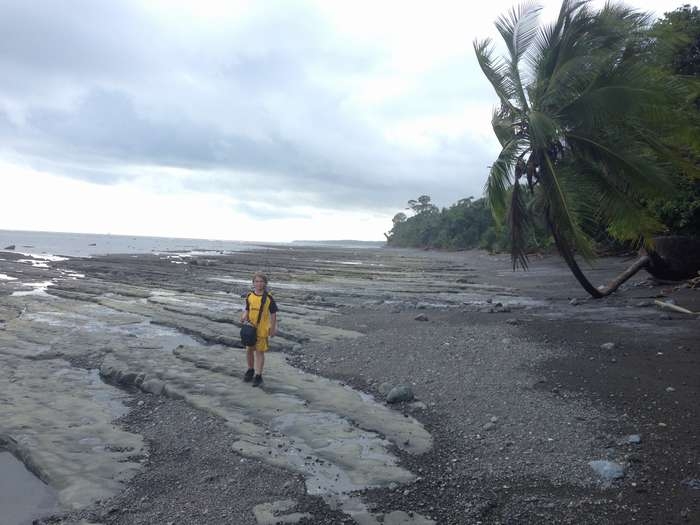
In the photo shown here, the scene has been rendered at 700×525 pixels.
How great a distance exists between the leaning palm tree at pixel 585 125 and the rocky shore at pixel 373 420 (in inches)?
109

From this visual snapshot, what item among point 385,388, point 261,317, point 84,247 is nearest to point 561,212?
point 385,388

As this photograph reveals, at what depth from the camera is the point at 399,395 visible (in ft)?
25.3

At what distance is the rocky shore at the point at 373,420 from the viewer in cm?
487

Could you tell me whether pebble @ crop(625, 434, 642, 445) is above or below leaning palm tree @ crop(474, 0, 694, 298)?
below

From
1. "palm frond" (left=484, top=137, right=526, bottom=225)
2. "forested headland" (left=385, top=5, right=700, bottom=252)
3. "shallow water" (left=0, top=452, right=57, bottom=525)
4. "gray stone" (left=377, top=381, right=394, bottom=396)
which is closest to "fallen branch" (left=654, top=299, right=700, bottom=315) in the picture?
"forested headland" (left=385, top=5, right=700, bottom=252)

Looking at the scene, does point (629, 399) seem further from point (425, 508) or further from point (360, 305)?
point (360, 305)

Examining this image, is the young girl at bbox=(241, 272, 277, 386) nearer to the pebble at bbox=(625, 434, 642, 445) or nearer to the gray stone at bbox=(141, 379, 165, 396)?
the gray stone at bbox=(141, 379, 165, 396)

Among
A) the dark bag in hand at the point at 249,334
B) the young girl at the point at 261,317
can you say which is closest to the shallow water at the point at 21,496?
the dark bag in hand at the point at 249,334

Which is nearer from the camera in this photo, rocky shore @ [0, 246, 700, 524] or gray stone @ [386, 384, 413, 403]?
rocky shore @ [0, 246, 700, 524]

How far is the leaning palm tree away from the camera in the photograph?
12.2m

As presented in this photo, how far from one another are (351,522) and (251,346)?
4550 millimetres

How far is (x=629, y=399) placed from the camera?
700cm

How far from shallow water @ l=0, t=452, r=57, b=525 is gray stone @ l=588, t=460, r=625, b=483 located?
532 cm

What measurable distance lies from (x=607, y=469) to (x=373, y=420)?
9.53ft
